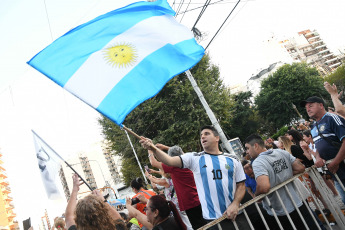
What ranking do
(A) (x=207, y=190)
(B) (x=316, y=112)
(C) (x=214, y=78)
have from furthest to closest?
(C) (x=214, y=78) → (B) (x=316, y=112) → (A) (x=207, y=190)

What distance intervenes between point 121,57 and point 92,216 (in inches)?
94.4

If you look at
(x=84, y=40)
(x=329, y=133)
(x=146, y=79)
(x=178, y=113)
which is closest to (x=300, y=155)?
(x=329, y=133)

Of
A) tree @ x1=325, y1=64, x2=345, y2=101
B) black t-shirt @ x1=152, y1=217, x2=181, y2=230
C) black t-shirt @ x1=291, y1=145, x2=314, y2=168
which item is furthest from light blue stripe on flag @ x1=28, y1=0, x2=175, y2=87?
tree @ x1=325, y1=64, x2=345, y2=101

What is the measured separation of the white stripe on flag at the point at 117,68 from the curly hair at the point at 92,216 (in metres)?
1.40

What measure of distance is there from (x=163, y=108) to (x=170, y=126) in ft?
4.45

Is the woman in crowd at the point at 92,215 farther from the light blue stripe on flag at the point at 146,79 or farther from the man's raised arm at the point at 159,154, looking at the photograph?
the light blue stripe on flag at the point at 146,79

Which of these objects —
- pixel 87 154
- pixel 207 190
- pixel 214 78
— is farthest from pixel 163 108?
pixel 87 154

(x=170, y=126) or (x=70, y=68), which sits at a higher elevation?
(x=170, y=126)

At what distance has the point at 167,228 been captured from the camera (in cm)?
329

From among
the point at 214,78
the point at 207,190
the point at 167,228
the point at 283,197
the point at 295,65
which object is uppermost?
the point at 295,65

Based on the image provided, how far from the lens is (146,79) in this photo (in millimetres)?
4031

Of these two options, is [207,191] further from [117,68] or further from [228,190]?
[117,68]

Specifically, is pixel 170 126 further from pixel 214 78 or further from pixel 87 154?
pixel 87 154

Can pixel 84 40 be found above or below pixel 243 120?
below
